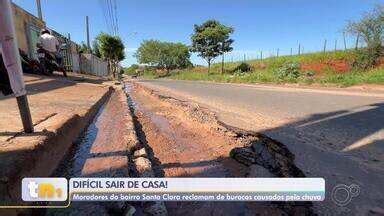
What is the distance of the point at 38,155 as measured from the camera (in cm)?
294

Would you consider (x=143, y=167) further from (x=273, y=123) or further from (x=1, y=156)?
(x=273, y=123)

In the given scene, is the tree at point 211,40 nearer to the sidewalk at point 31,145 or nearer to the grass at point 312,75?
the grass at point 312,75

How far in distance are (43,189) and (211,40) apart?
44.2 m

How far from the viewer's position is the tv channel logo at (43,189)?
7.85ft

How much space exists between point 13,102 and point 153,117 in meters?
2.48

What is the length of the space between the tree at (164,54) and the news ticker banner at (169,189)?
7395 cm

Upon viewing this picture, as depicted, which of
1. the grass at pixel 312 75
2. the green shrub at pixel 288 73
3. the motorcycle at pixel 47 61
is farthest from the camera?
the green shrub at pixel 288 73

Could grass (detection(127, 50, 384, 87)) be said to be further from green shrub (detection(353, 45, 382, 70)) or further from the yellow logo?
the yellow logo

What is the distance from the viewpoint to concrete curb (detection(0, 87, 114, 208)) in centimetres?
234

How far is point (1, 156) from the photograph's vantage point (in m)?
2.69

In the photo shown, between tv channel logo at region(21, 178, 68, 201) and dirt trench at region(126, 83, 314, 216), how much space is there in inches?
29.2

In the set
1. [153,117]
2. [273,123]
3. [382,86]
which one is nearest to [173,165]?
[273,123]

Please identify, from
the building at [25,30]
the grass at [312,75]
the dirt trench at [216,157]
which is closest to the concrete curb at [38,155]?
the dirt trench at [216,157]

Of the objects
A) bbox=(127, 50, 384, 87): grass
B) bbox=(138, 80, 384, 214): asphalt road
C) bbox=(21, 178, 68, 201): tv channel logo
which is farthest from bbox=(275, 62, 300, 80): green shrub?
bbox=(21, 178, 68, 201): tv channel logo
